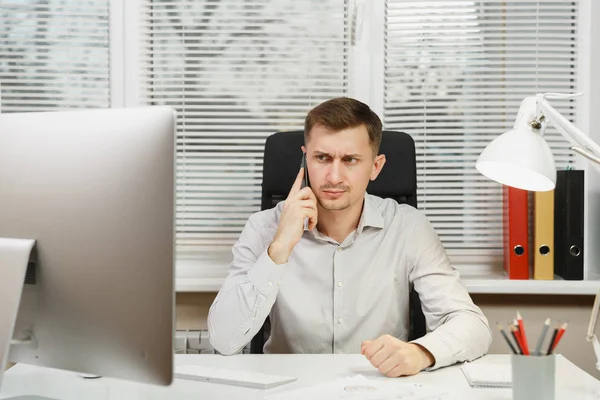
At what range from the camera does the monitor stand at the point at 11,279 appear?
964mm

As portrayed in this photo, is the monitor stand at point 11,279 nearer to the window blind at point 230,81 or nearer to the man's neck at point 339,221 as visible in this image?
the man's neck at point 339,221

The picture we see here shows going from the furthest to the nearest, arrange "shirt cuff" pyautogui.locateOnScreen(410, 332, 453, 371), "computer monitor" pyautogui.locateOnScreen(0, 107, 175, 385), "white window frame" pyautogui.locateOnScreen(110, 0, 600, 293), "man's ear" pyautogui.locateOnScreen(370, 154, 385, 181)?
"white window frame" pyautogui.locateOnScreen(110, 0, 600, 293) → "man's ear" pyautogui.locateOnScreen(370, 154, 385, 181) → "shirt cuff" pyautogui.locateOnScreen(410, 332, 453, 371) → "computer monitor" pyautogui.locateOnScreen(0, 107, 175, 385)

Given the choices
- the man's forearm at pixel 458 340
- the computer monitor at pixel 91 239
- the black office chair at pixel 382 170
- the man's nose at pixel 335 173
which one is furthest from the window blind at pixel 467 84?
the computer monitor at pixel 91 239

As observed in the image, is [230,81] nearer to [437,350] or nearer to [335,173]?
[335,173]

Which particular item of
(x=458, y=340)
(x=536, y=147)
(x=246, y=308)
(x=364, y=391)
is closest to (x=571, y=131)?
(x=536, y=147)

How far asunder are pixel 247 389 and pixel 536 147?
2.35 ft

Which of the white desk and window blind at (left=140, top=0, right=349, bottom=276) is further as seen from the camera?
window blind at (left=140, top=0, right=349, bottom=276)

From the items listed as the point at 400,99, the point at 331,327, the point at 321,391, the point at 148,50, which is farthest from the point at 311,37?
the point at 321,391

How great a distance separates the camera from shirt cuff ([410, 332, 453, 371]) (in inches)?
56.7

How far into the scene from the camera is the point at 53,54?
257cm

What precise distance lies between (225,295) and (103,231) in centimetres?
86

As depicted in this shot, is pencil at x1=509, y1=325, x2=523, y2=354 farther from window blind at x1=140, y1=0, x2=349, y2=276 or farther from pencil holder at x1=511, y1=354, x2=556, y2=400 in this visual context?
window blind at x1=140, y1=0, x2=349, y2=276

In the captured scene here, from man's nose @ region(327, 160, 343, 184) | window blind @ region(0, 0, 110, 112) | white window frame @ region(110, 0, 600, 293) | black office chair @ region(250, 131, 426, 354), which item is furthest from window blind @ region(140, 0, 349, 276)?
man's nose @ region(327, 160, 343, 184)

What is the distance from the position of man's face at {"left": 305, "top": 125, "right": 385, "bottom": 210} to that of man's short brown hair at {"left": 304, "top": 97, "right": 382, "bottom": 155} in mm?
16
